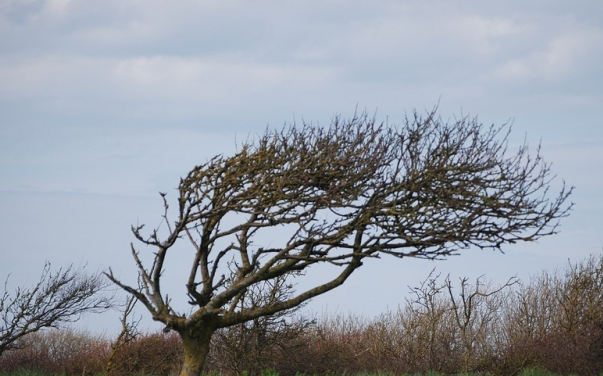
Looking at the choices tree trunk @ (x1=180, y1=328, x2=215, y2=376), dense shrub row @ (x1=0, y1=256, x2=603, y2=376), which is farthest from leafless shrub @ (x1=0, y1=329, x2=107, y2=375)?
tree trunk @ (x1=180, y1=328, x2=215, y2=376)

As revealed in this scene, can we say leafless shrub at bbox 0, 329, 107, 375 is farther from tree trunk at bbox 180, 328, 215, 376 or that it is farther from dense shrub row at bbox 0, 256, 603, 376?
tree trunk at bbox 180, 328, 215, 376

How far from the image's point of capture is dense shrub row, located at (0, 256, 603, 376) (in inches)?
827

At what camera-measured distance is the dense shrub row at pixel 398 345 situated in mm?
21016

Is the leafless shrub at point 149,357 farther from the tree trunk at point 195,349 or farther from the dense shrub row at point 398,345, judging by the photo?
the tree trunk at point 195,349

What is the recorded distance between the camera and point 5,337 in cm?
2431

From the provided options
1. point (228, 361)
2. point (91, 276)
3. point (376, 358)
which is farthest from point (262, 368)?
point (91, 276)

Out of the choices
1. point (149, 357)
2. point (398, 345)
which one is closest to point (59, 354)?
point (149, 357)

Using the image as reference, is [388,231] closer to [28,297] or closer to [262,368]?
[262,368]

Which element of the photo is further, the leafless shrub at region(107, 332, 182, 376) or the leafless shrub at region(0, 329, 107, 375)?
the leafless shrub at region(0, 329, 107, 375)

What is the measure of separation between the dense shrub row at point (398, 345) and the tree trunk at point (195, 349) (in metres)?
5.56

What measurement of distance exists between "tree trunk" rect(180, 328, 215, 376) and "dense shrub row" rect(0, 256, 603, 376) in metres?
5.56

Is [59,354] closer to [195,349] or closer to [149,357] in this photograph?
[149,357]

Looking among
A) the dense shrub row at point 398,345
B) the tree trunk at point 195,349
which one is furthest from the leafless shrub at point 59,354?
the tree trunk at point 195,349

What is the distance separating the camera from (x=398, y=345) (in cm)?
2602
